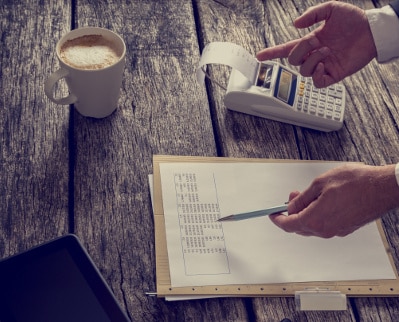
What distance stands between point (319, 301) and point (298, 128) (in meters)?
0.33

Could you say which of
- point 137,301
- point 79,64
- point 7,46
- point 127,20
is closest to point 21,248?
point 137,301

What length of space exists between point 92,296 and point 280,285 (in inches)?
10.4

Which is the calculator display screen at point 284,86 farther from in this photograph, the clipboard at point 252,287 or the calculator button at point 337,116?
the clipboard at point 252,287

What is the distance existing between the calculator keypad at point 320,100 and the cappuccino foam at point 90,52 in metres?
0.33

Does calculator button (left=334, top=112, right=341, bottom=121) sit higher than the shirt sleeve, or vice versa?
the shirt sleeve

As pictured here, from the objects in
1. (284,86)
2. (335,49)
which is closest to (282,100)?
(284,86)

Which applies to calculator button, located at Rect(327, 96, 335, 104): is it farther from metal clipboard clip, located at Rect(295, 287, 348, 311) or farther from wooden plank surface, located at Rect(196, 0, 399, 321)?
metal clipboard clip, located at Rect(295, 287, 348, 311)

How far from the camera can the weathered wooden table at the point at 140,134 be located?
2.53 feet

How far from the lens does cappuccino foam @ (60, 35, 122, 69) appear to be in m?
0.84

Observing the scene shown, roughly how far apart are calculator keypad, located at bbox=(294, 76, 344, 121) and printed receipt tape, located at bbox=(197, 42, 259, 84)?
0.30 feet

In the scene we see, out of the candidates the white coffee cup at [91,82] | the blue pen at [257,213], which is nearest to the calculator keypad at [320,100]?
the blue pen at [257,213]

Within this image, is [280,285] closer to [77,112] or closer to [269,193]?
[269,193]

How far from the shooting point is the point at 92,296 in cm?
69

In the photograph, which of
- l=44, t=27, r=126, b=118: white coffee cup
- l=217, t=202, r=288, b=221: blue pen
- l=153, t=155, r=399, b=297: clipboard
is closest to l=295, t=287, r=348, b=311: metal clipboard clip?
l=153, t=155, r=399, b=297: clipboard
